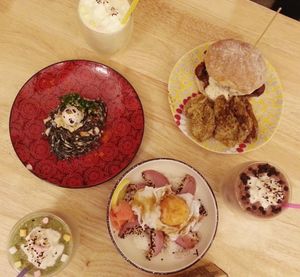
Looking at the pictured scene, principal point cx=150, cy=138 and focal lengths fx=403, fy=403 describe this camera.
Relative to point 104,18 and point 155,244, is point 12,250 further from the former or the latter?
point 104,18

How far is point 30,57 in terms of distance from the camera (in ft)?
4.20

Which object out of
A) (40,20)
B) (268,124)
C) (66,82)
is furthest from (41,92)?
(268,124)

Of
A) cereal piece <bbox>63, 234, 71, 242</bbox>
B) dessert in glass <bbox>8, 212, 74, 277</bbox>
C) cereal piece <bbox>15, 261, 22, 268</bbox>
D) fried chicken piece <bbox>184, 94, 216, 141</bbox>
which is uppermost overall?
fried chicken piece <bbox>184, 94, 216, 141</bbox>

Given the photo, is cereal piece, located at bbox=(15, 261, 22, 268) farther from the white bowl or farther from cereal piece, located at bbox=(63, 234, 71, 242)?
the white bowl

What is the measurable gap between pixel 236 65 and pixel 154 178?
1.37 ft

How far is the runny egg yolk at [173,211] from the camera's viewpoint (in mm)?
1095

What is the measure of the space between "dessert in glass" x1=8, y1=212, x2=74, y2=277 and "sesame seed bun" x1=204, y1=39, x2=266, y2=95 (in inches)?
25.3

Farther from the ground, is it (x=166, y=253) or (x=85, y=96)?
(x=85, y=96)

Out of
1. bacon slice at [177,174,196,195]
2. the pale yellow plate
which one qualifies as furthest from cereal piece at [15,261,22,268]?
the pale yellow plate

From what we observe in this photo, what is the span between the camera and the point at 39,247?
1.12 meters

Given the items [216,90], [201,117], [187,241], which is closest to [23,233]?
[187,241]

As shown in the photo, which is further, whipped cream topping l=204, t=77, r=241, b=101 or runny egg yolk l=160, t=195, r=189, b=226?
whipped cream topping l=204, t=77, r=241, b=101

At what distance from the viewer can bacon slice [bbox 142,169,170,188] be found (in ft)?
3.93

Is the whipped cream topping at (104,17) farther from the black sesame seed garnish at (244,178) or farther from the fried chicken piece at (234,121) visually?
the black sesame seed garnish at (244,178)
